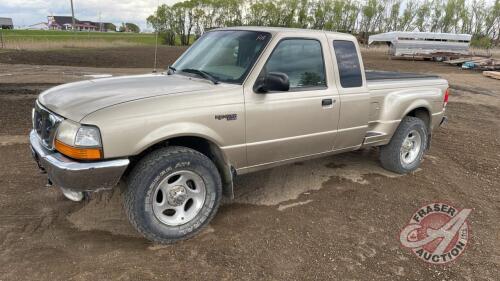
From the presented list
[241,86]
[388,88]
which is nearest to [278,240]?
[241,86]

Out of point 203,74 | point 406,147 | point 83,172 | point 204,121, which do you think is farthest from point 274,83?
point 406,147

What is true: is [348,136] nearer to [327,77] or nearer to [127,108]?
[327,77]

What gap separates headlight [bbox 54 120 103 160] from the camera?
2879 millimetres

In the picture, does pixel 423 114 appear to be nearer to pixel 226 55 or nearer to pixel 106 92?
pixel 226 55

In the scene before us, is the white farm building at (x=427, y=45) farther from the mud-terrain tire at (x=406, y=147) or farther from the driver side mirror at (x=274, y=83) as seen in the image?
the driver side mirror at (x=274, y=83)

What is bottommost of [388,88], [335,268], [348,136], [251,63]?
[335,268]

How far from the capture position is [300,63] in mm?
4047

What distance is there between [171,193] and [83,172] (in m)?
0.80

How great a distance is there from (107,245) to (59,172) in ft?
2.77

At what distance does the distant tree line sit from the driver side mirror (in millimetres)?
52646

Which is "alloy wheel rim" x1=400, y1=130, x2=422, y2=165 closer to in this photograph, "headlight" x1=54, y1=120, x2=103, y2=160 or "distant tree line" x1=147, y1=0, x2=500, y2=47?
"headlight" x1=54, y1=120, x2=103, y2=160

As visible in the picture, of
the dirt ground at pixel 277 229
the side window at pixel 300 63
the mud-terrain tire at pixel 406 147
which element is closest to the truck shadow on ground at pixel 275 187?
the dirt ground at pixel 277 229

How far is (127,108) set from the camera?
9.86 ft

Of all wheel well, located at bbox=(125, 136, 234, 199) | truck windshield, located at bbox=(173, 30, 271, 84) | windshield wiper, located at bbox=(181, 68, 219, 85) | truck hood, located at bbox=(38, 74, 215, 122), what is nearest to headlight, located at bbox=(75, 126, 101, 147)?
truck hood, located at bbox=(38, 74, 215, 122)
